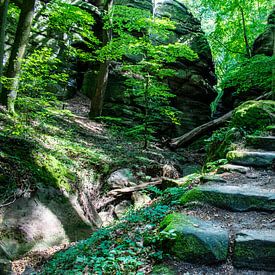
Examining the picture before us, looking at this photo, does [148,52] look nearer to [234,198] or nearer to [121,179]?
[121,179]

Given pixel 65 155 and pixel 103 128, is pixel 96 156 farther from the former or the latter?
pixel 103 128

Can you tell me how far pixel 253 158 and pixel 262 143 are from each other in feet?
2.51

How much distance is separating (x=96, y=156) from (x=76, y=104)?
6456 mm

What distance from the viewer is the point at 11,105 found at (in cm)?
729

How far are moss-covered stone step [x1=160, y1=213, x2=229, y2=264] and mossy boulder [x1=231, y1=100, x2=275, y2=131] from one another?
473cm

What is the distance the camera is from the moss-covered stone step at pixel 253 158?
16.7 feet

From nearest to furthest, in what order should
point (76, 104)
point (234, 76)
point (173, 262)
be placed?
point (173, 262), point (234, 76), point (76, 104)

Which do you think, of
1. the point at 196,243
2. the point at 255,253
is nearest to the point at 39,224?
the point at 196,243

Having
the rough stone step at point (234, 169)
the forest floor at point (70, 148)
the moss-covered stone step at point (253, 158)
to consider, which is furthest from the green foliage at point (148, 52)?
the rough stone step at point (234, 169)

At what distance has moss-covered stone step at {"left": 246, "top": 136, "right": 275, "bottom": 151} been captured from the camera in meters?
5.71

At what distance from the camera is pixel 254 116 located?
Answer: 7.12m

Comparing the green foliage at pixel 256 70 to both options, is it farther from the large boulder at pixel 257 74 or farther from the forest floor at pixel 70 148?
the forest floor at pixel 70 148

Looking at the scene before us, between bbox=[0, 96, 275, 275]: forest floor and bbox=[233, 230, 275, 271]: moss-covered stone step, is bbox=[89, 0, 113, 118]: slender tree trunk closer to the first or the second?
bbox=[0, 96, 275, 275]: forest floor

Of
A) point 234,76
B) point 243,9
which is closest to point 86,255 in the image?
point 234,76
